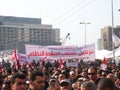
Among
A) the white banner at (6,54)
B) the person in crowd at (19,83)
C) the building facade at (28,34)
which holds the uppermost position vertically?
the building facade at (28,34)

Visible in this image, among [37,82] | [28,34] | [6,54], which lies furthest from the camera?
[28,34]

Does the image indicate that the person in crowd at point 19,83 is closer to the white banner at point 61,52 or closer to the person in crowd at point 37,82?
the person in crowd at point 37,82

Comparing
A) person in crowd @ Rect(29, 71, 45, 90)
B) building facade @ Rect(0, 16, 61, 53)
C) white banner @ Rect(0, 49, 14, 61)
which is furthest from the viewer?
building facade @ Rect(0, 16, 61, 53)

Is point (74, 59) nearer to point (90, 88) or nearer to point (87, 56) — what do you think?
point (87, 56)

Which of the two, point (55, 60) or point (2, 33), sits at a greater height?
point (2, 33)

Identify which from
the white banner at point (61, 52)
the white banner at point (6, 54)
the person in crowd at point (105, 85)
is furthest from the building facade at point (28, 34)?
the person in crowd at point (105, 85)

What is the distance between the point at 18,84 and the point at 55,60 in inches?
605

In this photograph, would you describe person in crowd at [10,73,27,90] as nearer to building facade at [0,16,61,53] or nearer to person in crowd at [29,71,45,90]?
person in crowd at [29,71,45,90]

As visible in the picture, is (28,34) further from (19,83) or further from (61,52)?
(19,83)

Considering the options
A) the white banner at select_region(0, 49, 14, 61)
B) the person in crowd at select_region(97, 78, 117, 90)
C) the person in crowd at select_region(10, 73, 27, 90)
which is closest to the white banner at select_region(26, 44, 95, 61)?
the white banner at select_region(0, 49, 14, 61)

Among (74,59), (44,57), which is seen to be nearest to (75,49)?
(74,59)

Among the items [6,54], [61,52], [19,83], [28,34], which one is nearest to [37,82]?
[19,83]

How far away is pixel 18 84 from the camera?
5473 millimetres

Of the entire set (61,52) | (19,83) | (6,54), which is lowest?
(19,83)
